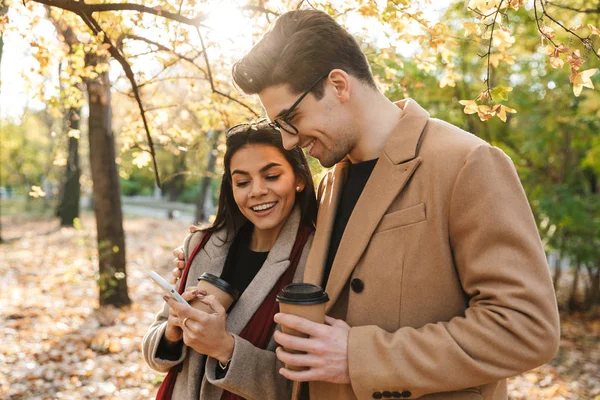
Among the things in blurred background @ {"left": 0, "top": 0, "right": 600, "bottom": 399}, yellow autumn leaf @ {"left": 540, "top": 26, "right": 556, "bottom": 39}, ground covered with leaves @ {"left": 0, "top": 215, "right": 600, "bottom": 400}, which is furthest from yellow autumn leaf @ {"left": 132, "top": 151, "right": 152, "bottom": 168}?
yellow autumn leaf @ {"left": 540, "top": 26, "right": 556, "bottom": 39}

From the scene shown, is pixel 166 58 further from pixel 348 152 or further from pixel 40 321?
pixel 40 321

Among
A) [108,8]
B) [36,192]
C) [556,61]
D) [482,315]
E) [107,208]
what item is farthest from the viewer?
[107,208]

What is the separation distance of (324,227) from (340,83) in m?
0.57

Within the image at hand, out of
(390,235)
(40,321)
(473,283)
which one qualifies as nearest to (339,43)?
(390,235)

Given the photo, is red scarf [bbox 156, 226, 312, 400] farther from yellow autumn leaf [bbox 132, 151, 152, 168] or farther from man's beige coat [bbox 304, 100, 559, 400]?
yellow autumn leaf [bbox 132, 151, 152, 168]

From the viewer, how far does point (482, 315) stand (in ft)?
4.78

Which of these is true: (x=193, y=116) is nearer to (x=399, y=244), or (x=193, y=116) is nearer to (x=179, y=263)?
(x=179, y=263)

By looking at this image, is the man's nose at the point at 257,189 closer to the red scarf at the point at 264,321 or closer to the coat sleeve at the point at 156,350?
the red scarf at the point at 264,321

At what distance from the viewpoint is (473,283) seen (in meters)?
1.54

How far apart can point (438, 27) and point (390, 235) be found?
213cm

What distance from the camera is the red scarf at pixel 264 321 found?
7.39 feet

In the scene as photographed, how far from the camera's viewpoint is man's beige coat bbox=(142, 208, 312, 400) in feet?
6.84

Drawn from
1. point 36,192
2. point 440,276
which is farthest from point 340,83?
point 36,192

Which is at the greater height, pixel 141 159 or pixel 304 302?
pixel 141 159
